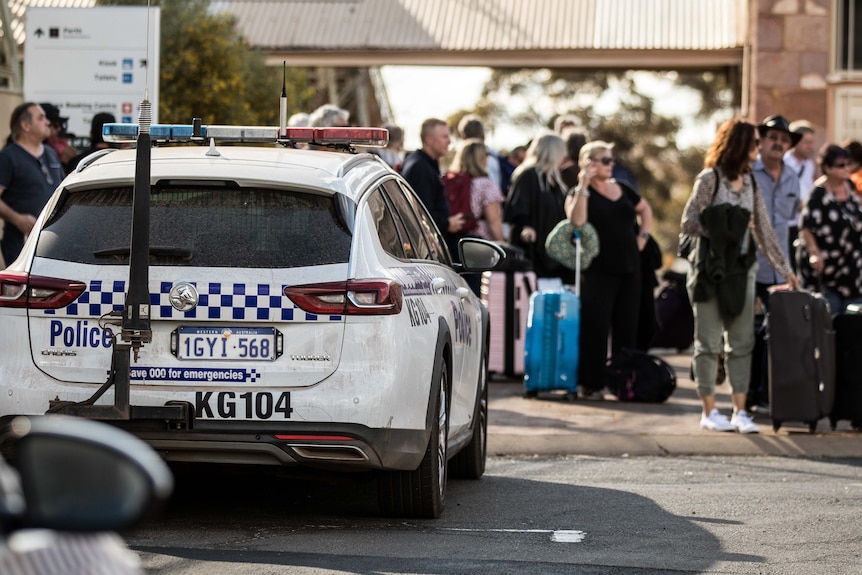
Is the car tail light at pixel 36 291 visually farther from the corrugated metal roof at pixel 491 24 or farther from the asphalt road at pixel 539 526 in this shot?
the corrugated metal roof at pixel 491 24

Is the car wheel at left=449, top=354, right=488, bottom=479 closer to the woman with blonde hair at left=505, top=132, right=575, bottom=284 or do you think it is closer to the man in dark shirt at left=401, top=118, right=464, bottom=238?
the man in dark shirt at left=401, top=118, right=464, bottom=238

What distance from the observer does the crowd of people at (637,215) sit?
391 inches

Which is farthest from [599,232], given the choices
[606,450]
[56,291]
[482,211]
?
[56,291]

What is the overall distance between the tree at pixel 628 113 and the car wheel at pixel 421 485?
1707 inches

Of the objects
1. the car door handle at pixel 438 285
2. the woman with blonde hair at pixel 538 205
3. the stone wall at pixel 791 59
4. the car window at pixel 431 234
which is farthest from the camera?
the stone wall at pixel 791 59

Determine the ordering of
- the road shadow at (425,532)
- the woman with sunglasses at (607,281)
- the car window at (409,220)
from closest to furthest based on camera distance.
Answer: the road shadow at (425,532), the car window at (409,220), the woman with sunglasses at (607,281)

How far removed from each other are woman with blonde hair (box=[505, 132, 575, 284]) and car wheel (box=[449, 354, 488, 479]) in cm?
456

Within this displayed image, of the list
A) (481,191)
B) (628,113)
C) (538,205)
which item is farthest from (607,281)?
(628,113)

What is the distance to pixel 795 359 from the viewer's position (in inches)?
389

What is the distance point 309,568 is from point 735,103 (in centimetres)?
1797

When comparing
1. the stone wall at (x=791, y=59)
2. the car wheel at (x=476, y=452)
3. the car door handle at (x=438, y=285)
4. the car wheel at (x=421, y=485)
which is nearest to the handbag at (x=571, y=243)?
the car wheel at (x=476, y=452)

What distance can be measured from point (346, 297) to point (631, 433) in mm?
4406

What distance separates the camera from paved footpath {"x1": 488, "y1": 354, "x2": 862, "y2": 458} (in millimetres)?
9500

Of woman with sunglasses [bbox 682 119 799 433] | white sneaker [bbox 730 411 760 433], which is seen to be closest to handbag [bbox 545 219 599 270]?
woman with sunglasses [bbox 682 119 799 433]
